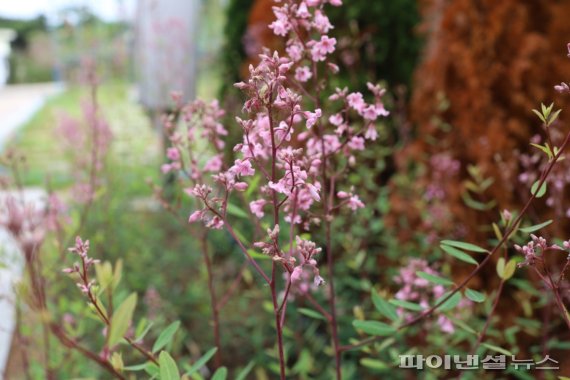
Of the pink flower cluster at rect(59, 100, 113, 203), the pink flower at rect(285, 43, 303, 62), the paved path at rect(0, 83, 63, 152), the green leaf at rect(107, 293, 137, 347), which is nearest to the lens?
the green leaf at rect(107, 293, 137, 347)

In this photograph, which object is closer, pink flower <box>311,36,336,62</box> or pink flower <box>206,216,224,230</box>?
pink flower <box>206,216,224,230</box>

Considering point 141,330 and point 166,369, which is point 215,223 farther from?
point 141,330

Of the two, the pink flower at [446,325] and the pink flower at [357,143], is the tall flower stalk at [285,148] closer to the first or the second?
the pink flower at [357,143]

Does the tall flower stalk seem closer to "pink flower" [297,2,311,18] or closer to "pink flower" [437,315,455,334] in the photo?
"pink flower" [297,2,311,18]

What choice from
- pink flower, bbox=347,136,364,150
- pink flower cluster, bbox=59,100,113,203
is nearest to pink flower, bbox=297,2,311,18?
pink flower, bbox=347,136,364,150

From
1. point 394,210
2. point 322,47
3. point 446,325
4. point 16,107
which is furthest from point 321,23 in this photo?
point 16,107

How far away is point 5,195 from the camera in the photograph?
2.22 meters

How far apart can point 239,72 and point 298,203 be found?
335 centimetres

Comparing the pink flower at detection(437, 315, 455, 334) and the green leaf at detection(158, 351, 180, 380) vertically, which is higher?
the green leaf at detection(158, 351, 180, 380)

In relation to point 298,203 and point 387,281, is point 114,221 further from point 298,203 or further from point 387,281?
point 298,203

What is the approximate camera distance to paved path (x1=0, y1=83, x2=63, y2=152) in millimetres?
10915

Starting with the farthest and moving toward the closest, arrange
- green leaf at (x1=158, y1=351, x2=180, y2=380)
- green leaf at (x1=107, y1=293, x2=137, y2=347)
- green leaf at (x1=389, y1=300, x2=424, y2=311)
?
green leaf at (x1=389, y1=300, x2=424, y2=311), green leaf at (x1=158, y1=351, x2=180, y2=380), green leaf at (x1=107, y1=293, x2=137, y2=347)

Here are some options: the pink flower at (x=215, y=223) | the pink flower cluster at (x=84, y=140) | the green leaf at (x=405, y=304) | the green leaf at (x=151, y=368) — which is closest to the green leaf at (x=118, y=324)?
the pink flower at (x=215, y=223)

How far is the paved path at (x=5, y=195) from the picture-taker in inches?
116
